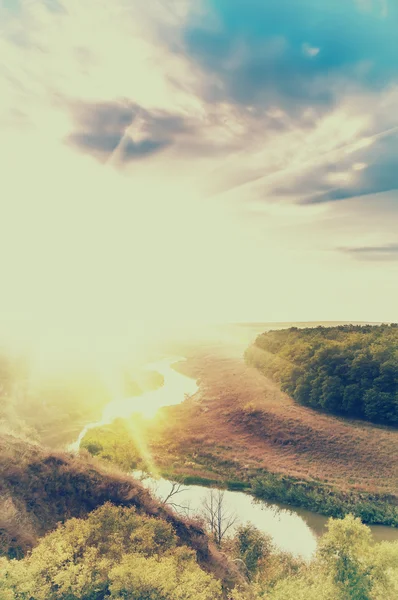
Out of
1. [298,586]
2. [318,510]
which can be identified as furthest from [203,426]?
[298,586]

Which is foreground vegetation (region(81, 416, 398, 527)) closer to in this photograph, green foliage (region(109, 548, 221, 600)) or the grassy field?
the grassy field

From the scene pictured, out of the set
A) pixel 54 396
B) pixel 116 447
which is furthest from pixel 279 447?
pixel 54 396

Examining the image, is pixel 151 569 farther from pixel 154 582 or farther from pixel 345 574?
pixel 345 574

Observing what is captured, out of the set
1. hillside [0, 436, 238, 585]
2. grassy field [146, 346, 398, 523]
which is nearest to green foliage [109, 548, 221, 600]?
hillside [0, 436, 238, 585]

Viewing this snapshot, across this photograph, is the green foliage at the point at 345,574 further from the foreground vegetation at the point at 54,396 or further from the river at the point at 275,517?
the foreground vegetation at the point at 54,396

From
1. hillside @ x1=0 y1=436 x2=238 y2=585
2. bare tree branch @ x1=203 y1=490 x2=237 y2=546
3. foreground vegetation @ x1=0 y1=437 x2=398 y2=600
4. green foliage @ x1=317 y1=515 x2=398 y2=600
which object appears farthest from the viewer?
bare tree branch @ x1=203 y1=490 x2=237 y2=546

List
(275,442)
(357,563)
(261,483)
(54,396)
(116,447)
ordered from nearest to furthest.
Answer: (357,563) < (261,483) < (116,447) < (275,442) < (54,396)
